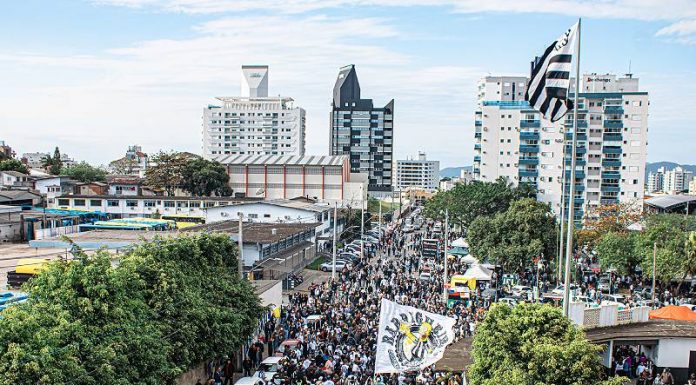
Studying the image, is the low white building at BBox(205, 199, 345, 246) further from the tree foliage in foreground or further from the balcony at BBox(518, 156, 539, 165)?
the tree foliage in foreground

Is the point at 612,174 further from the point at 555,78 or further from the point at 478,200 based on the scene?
the point at 555,78

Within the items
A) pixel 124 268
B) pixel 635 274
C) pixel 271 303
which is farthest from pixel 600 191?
pixel 124 268

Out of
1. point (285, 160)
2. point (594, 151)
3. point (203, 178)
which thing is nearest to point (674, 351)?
point (594, 151)

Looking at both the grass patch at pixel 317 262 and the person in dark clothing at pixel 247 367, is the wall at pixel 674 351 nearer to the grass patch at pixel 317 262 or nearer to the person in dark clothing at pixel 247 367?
the person in dark clothing at pixel 247 367

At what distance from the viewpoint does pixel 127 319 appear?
16312 mm

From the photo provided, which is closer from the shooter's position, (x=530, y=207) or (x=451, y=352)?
(x=451, y=352)

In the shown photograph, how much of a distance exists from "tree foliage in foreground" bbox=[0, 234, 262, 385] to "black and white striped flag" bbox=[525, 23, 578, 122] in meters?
11.3

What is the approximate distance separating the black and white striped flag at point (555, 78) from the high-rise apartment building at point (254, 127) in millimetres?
135347

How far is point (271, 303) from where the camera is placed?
92.4 ft

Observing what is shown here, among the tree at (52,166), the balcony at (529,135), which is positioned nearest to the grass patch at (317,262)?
the balcony at (529,135)

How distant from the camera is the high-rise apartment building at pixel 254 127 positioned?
15038 cm

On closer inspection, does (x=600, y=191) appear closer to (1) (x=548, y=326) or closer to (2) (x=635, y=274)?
(2) (x=635, y=274)

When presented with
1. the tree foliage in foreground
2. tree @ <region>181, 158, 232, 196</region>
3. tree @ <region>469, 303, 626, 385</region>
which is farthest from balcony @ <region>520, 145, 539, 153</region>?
tree @ <region>469, 303, 626, 385</region>

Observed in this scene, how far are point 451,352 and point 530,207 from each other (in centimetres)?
2473
